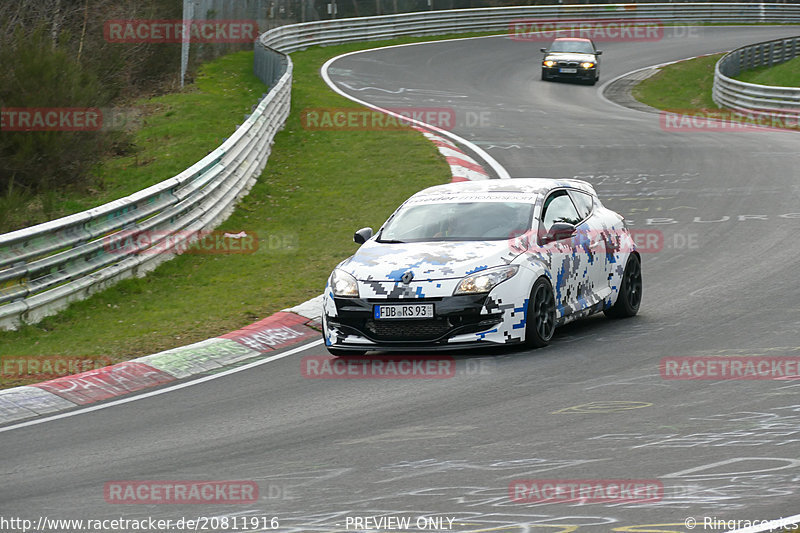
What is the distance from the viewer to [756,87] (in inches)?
1256

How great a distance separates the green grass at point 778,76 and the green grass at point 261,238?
14773mm

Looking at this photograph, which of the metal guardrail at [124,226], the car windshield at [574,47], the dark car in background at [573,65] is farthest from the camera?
the car windshield at [574,47]

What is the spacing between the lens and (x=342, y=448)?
7.70 m

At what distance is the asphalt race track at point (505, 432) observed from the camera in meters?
6.36

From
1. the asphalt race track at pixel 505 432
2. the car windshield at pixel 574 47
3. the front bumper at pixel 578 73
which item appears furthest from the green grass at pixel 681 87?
the asphalt race track at pixel 505 432

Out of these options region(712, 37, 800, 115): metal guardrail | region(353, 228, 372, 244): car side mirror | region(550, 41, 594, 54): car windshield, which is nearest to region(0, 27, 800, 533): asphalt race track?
region(353, 228, 372, 244): car side mirror

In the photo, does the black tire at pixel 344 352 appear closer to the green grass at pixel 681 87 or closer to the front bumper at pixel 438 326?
the front bumper at pixel 438 326

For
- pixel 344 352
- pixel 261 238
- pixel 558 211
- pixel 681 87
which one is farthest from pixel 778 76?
pixel 344 352

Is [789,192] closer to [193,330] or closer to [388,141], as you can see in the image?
[388,141]

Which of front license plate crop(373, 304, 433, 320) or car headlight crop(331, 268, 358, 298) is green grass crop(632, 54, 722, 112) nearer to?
car headlight crop(331, 268, 358, 298)

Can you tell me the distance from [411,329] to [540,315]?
3.91ft

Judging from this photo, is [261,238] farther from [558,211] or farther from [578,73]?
[578,73]

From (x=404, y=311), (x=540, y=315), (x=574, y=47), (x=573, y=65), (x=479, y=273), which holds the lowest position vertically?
(x=573, y=65)

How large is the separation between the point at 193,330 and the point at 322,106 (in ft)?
56.6
